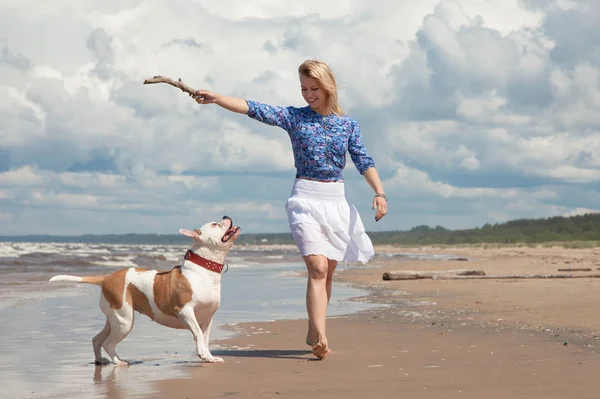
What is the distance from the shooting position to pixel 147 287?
6.69m

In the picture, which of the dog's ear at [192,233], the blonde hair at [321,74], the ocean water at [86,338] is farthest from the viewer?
the dog's ear at [192,233]

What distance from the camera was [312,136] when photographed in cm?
662

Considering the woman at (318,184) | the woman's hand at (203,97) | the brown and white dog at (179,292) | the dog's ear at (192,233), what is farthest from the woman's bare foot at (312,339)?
the woman's hand at (203,97)

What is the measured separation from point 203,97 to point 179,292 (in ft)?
5.10

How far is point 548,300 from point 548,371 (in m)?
6.19

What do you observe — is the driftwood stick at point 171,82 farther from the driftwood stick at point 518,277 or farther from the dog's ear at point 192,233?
the driftwood stick at point 518,277

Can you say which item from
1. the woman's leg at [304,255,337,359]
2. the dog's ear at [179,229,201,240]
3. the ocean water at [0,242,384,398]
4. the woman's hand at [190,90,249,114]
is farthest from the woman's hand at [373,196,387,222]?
the ocean water at [0,242,384,398]

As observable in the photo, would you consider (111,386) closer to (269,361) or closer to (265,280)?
(269,361)

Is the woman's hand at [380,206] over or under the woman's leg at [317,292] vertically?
over

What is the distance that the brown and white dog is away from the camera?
6547 mm

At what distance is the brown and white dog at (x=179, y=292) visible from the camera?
655 centimetres

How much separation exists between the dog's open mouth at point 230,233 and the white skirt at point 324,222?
17.6 inches

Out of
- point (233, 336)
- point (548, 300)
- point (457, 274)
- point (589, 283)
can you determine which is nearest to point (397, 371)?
point (233, 336)

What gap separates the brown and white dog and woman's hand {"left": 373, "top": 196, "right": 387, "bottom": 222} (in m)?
1.14
